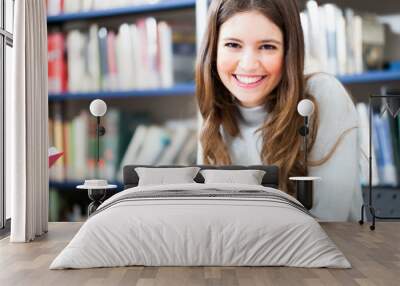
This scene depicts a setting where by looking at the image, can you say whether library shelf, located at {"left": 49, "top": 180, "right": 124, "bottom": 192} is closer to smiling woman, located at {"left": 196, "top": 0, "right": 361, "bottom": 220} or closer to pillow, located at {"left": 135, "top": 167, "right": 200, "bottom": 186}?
pillow, located at {"left": 135, "top": 167, "right": 200, "bottom": 186}

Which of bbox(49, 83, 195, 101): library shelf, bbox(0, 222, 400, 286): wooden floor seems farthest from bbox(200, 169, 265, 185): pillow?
bbox(0, 222, 400, 286): wooden floor

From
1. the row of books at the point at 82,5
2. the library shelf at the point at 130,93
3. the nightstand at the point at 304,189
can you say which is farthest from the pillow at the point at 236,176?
the row of books at the point at 82,5

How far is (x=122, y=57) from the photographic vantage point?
17.7 feet

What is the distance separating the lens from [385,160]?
16.3 feet

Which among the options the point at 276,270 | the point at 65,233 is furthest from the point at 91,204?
the point at 276,270

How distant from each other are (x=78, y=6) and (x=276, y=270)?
336 centimetres

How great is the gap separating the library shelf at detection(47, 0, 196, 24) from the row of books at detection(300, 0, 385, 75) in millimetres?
1061

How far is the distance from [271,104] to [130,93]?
124cm

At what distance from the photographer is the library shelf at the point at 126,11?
209 inches

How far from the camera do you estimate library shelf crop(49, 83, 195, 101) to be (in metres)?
5.27

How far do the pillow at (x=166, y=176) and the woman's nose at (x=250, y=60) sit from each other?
0.96 meters

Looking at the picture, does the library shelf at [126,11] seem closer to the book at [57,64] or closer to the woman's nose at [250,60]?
the book at [57,64]

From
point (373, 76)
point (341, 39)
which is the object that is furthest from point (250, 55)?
point (373, 76)

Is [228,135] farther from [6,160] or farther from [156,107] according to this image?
[6,160]
